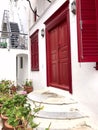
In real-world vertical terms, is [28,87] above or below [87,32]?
below

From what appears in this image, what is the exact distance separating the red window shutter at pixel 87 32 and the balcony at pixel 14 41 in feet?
27.2

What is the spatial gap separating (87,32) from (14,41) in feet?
29.4

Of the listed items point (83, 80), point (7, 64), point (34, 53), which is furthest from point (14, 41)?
point (83, 80)

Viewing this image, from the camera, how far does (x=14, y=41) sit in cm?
1196

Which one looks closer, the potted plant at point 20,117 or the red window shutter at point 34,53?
the potted plant at point 20,117

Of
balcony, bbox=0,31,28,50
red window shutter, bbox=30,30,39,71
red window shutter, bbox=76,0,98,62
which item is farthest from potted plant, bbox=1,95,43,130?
balcony, bbox=0,31,28,50

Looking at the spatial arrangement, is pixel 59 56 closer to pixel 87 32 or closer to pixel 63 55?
pixel 63 55

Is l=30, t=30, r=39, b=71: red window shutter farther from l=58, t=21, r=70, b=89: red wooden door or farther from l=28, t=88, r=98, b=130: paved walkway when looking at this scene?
l=28, t=88, r=98, b=130: paved walkway

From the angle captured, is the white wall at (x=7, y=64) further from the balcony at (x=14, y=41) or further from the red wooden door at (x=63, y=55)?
the red wooden door at (x=63, y=55)

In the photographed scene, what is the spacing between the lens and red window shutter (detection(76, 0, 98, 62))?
3.36 m

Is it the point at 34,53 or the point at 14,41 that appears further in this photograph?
the point at 14,41

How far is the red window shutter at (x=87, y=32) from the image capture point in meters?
3.36

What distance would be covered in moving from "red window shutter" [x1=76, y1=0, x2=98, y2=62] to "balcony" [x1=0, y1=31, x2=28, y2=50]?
829cm

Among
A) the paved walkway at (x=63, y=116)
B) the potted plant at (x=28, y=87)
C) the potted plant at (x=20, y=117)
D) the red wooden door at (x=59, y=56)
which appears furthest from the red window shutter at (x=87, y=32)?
the potted plant at (x=28, y=87)
